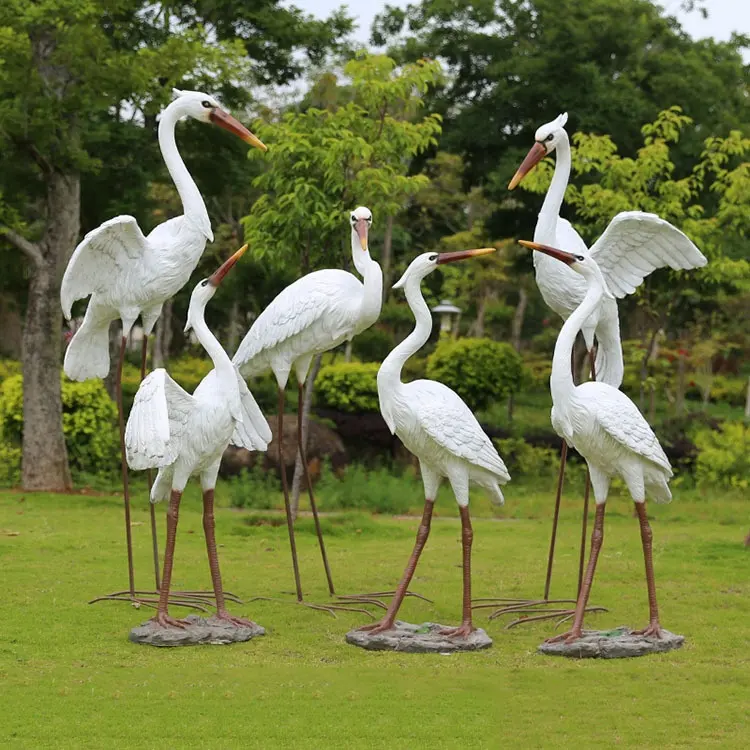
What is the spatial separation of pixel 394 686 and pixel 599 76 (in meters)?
15.2

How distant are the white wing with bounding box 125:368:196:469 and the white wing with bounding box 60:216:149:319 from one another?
0.99 metres

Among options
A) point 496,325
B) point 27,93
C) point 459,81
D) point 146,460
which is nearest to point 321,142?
point 27,93

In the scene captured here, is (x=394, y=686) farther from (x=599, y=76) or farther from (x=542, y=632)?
(x=599, y=76)

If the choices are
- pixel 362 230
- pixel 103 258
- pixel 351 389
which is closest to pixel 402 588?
pixel 362 230

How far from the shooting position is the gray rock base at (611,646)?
6.83 meters

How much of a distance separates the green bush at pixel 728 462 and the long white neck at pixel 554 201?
808 cm

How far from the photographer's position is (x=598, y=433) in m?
6.89

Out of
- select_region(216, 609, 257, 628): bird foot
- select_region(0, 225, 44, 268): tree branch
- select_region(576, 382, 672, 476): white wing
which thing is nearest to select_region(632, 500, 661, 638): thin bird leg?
select_region(576, 382, 672, 476): white wing

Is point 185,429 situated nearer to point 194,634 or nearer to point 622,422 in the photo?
point 194,634

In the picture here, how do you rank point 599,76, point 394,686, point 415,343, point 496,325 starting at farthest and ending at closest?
point 496,325 → point 599,76 → point 415,343 → point 394,686

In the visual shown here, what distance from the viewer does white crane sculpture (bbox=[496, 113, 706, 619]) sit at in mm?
8273

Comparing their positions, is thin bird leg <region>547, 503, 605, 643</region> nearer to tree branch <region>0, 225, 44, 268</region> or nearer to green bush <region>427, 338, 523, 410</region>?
tree branch <region>0, 225, 44, 268</region>

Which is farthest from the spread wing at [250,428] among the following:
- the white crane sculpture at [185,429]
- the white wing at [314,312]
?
the white wing at [314,312]

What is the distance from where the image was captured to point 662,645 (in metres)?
6.95
